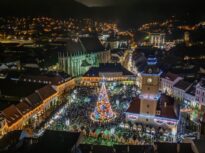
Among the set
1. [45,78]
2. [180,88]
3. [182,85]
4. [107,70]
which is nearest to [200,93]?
[180,88]

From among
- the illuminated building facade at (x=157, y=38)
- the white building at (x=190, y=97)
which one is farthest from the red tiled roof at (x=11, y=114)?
the illuminated building facade at (x=157, y=38)

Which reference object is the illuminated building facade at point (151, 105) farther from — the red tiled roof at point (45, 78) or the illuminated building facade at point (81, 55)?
the illuminated building facade at point (81, 55)

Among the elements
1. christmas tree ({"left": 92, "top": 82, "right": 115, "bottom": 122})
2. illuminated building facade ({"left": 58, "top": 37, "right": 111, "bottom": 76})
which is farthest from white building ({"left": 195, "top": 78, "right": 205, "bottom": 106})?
illuminated building facade ({"left": 58, "top": 37, "right": 111, "bottom": 76})

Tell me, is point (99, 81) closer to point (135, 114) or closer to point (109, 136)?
point (135, 114)

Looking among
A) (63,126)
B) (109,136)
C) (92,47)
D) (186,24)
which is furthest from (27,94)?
(186,24)

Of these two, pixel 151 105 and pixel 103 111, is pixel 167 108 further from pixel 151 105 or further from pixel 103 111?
pixel 103 111

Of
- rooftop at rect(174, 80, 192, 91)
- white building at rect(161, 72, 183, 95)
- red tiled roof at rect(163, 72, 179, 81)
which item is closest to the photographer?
rooftop at rect(174, 80, 192, 91)

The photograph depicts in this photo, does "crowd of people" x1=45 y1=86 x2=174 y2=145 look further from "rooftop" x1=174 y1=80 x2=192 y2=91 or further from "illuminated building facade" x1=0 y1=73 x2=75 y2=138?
"rooftop" x1=174 y1=80 x2=192 y2=91
